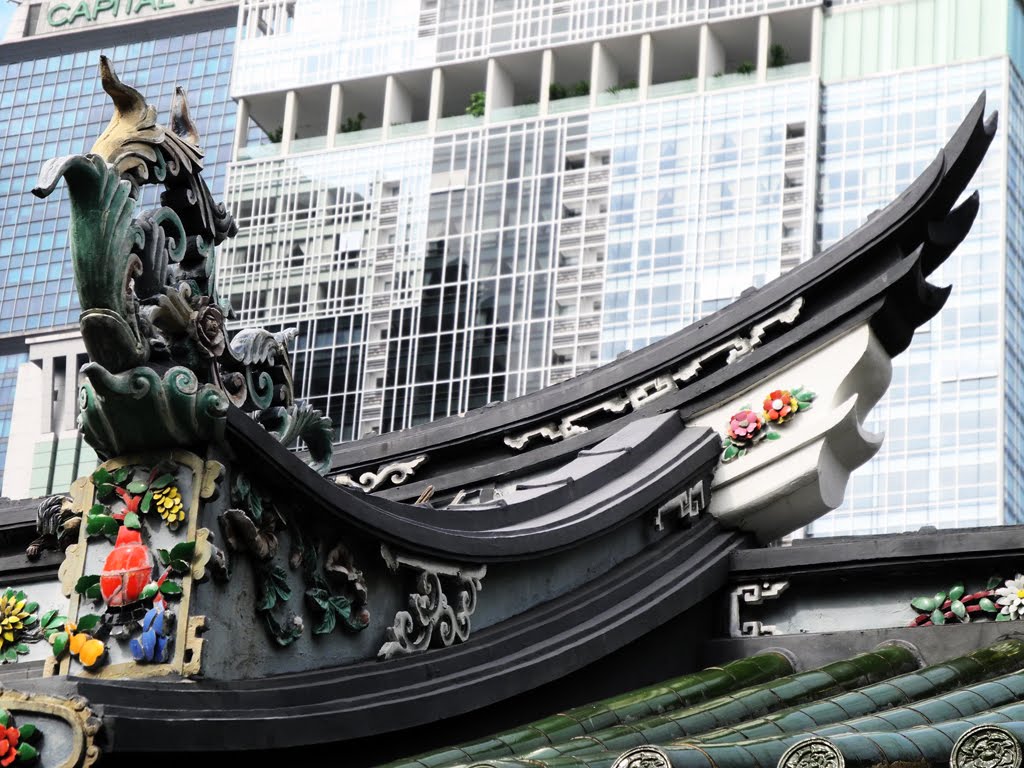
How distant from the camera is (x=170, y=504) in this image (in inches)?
296

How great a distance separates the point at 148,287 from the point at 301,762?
185 centimetres

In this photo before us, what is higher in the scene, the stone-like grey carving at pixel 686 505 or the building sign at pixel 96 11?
the building sign at pixel 96 11

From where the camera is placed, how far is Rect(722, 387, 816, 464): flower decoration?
419 inches

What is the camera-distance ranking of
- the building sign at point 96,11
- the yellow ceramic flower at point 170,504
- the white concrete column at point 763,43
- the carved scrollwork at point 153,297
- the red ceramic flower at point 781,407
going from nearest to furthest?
the carved scrollwork at point 153,297
the yellow ceramic flower at point 170,504
the red ceramic flower at point 781,407
the white concrete column at point 763,43
the building sign at point 96,11

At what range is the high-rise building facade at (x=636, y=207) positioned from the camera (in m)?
90.9

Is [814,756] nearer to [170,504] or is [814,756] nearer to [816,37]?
[170,504]

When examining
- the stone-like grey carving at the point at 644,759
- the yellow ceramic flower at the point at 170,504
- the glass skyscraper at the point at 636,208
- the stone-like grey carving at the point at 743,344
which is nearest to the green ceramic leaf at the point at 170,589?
the yellow ceramic flower at the point at 170,504

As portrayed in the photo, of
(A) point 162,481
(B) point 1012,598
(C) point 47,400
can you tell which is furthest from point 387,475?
(C) point 47,400

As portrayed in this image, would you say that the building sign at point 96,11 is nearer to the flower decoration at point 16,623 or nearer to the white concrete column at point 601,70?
the white concrete column at point 601,70

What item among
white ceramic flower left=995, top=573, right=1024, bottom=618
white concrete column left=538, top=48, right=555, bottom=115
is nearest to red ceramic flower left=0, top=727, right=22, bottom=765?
white ceramic flower left=995, top=573, right=1024, bottom=618

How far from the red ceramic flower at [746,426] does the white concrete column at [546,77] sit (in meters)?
92.4

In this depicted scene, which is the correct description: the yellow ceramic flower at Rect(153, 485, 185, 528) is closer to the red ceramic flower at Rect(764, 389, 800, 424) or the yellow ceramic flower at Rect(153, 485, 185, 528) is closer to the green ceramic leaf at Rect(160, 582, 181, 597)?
the green ceramic leaf at Rect(160, 582, 181, 597)

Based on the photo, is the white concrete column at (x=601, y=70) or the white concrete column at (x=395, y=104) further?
the white concrete column at (x=395, y=104)

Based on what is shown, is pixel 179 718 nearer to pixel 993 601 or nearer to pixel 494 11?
pixel 993 601
